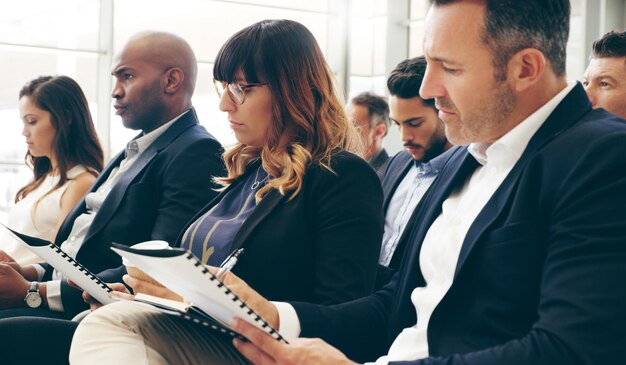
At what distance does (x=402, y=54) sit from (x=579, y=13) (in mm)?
1941

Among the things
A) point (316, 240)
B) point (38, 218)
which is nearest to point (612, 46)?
point (316, 240)

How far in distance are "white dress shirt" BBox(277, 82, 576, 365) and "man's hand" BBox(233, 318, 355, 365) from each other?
12 cm

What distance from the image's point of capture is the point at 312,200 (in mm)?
1793

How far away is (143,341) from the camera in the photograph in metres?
1.41

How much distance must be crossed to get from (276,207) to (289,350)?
→ 578mm

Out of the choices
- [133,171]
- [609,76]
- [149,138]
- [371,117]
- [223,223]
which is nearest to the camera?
[223,223]

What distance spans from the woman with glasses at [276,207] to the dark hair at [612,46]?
1.38 metres

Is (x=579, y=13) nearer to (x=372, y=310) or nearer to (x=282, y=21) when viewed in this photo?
(x=282, y=21)

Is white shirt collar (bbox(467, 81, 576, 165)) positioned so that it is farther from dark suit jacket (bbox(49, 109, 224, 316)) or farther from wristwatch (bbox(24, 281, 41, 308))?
wristwatch (bbox(24, 281, 41, 308))

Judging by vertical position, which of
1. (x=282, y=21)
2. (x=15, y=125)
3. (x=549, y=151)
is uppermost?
(x=282, y=21)

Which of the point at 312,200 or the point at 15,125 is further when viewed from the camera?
the point at 15,125

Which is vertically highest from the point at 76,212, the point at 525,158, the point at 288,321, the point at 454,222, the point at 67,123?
the point at 525,158

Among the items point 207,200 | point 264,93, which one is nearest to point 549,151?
point 264,93

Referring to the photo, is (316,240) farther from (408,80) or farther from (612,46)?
(612,46)
